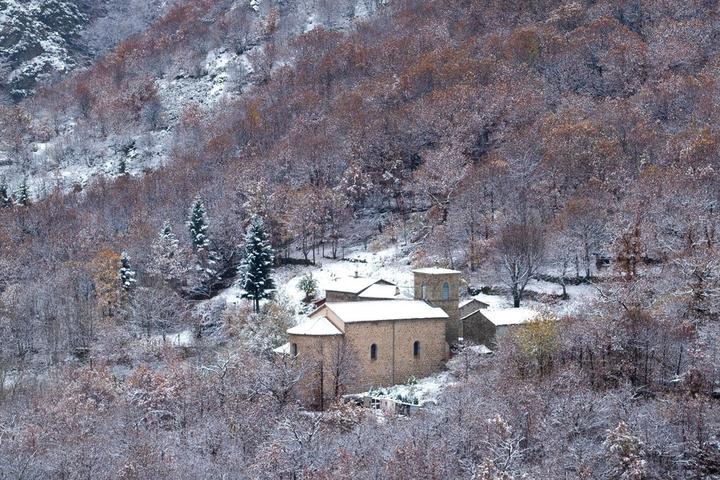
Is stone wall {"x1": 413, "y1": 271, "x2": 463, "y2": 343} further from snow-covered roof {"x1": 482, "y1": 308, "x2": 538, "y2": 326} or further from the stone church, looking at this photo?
snow-covered roof {"x1": 482, "y1": 308, "x2": 538, "y2": 326}

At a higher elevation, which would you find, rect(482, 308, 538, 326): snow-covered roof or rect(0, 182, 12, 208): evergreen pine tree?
rect(0, 182, 12, 208): evergreen pine tree

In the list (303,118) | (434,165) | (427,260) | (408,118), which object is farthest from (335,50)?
(427,260)

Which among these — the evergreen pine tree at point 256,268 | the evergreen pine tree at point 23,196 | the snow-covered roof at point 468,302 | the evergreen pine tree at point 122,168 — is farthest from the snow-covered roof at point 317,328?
the evergreen pine tree at point 122,168

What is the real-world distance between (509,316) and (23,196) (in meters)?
61.3

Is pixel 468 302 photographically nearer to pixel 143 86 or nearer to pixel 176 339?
pixel 176 339

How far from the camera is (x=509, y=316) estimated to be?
44.0 m

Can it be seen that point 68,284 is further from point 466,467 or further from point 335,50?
point 335,50

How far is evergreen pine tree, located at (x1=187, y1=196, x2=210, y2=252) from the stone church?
25.0 m

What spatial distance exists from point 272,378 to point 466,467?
1259cm

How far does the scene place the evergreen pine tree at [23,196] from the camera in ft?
283

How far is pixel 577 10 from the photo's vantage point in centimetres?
9506

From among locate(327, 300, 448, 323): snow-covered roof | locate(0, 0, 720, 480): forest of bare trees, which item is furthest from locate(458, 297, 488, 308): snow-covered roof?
locate(0, 0, 720, 480): forest of bare trees

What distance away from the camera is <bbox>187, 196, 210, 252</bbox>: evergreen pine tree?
6819 cm

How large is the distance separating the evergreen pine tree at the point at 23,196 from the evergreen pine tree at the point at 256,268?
34.1 metres
